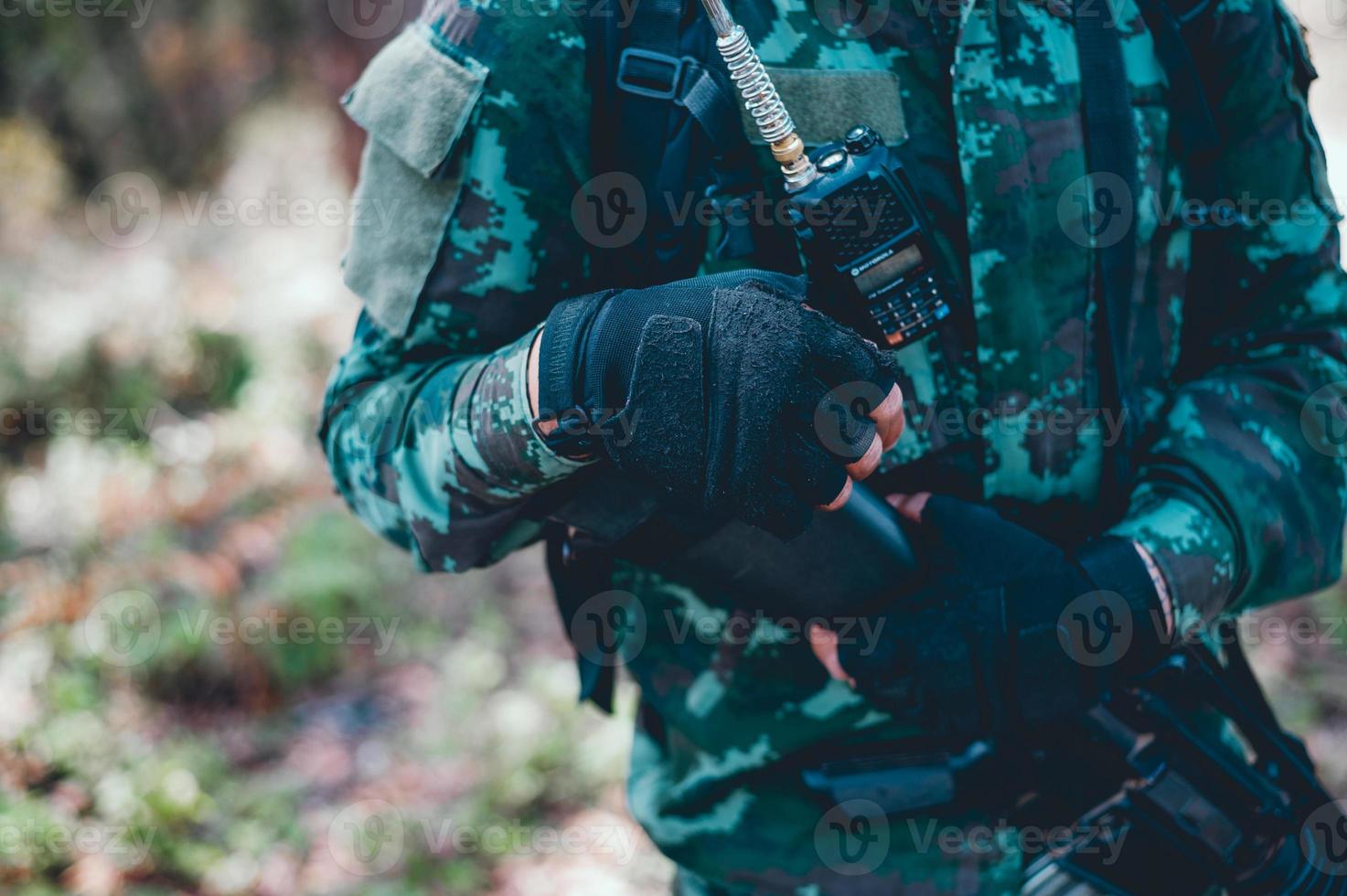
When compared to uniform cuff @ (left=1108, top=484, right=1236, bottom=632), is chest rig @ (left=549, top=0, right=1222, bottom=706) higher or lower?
higher

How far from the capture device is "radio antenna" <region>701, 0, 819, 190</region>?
1099 millimetres

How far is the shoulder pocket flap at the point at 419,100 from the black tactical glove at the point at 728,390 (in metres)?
0.33

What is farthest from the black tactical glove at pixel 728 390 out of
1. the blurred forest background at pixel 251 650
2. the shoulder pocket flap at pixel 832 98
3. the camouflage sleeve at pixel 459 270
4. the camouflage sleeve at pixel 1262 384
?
the blurred forest background at pixel 251 650

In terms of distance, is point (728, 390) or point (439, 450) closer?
point (728, 390)

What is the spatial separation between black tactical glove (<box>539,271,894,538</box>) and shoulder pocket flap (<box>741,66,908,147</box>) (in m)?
0.24

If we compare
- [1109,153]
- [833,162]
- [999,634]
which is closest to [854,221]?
[833,162]

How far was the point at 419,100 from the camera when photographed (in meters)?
1.22

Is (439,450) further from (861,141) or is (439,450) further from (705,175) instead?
(861,141)

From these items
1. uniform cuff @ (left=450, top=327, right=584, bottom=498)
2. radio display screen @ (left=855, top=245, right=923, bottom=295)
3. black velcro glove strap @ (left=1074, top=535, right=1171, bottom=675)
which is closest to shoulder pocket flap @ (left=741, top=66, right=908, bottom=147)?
radio display screen @ (left=855, top=245, right=923, bottom=295)

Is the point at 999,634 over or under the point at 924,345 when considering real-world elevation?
under

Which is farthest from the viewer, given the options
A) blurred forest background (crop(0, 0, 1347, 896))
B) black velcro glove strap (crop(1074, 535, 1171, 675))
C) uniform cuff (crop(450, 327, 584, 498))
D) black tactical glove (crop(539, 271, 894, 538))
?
blurred forest background (crop(0, 0, 1347, 896))

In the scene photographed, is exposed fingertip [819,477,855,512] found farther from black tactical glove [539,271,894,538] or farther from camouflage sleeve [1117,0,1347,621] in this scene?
camouflage sleeve [1117,0,1347,621]

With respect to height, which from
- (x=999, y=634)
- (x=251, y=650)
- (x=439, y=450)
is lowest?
(x=251, y=650)

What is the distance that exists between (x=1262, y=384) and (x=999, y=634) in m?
0.59
